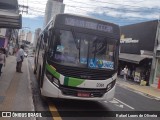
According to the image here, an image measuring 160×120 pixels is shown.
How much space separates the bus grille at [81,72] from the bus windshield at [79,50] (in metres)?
0.15

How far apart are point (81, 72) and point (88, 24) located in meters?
1.81

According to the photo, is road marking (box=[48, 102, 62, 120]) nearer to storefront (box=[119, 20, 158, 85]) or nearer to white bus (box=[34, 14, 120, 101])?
white bus (box=[34, 14, 120, 101])

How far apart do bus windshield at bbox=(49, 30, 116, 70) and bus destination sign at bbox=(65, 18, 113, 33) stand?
34 cm

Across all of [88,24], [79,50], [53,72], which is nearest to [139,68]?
[88,24]

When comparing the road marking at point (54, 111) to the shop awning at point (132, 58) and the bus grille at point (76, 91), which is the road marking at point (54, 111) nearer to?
the bus grille at point (76, 91)

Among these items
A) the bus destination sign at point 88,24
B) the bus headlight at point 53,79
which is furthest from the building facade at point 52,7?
the bus headlight at point 53,79

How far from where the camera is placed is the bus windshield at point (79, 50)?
11203 mm

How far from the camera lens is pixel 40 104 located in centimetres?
1184

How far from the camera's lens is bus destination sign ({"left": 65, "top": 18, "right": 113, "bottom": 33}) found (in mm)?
11570

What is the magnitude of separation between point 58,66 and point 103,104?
322 centimetres

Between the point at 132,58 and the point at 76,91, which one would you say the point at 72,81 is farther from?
the point at 132,58

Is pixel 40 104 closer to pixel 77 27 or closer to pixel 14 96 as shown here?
pixel 14 96

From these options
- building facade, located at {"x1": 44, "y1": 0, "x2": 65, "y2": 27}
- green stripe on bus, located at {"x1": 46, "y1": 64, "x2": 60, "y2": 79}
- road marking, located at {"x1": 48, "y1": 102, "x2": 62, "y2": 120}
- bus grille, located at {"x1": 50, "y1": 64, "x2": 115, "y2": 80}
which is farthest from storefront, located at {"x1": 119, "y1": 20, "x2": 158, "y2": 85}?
green stripe on bus, located at {"x1": 46, "y1": 64, "x2": 60, "y2": 79}

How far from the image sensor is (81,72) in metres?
11.1
